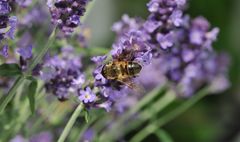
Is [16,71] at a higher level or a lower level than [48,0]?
lower

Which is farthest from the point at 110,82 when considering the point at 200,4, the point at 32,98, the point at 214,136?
the point at 200,4

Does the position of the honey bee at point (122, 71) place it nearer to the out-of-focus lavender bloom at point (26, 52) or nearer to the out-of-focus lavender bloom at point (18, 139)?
the out-of-focus lavender bloom at point (26, 52)

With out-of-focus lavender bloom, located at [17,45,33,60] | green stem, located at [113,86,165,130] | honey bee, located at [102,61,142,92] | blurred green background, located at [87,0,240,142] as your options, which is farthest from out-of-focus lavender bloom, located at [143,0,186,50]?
blurred green background, located at [87,0,240,142]

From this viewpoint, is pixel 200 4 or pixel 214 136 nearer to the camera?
pixel 214 136

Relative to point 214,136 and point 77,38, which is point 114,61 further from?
point 214,136

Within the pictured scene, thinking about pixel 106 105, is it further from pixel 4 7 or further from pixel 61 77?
pixel 4 7

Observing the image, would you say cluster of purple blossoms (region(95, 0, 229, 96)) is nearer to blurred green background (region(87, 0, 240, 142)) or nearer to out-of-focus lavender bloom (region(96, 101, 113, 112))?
out-of-focus lavender bloom (region(96, 101, 113, 112))

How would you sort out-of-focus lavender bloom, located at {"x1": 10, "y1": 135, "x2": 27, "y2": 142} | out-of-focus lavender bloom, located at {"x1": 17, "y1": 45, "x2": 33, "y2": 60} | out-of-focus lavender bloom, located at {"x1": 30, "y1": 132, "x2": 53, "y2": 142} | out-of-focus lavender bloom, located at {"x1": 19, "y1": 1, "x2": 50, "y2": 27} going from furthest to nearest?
out-of-focus lavender bloom, located at {"x1": 19, "y1": 1, "x2": 50, "y2": 27} → out-of-focus lavender bloom, located at {"x1": 30, "y1": 132, "x2": 53, "y2": 142} → out-of-focus lavender bloom, located at {"x1": 10, "y1": 135, "x2": 27, "y2": 142} → out-of-focus lavender bloom, located at {"x1": 17, "y1": 45, "x2": 33, "y2": 60}

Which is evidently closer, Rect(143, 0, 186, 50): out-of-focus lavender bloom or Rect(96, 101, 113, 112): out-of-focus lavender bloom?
Rect(96, 101, 113, 112): out-of-focus lavender bloom
